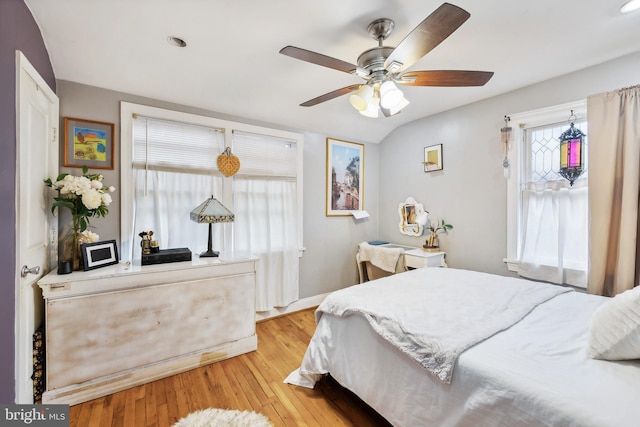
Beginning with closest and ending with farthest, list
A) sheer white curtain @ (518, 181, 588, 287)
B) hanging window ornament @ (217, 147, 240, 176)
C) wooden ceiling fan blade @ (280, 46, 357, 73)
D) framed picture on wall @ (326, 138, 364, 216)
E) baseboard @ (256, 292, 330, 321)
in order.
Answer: wooden ceiling fan blade @ (280, 46, 357, 73)
sheer white curtain @ (518, 181, 588, 287)
hanging window ornament @ (217, 147, 240, 176)
baseboard @ (256, 292, 330, 321)
framed picture on wall @ (326, 138, 364, 216)

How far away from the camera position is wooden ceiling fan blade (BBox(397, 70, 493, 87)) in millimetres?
1521

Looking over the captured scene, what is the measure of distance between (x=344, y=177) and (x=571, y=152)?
7.37 feet

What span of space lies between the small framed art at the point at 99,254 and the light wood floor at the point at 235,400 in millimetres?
906

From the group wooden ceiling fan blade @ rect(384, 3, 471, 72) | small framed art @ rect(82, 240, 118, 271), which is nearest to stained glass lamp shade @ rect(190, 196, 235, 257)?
small framed art @ rect(82, 240, 118, 271)

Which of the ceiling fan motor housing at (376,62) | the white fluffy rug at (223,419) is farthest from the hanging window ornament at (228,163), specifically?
the white fluffy rug at (223,419)

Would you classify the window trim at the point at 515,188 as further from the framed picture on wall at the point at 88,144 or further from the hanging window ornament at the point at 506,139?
the framed picture on wall at the point at 88,144

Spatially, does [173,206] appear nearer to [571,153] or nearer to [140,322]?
[140,322]

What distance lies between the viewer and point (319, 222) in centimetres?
339

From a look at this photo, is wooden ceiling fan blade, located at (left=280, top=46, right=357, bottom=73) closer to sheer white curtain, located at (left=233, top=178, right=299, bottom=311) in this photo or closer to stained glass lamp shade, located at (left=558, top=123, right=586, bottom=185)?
sheer white curtain, located at (left=233, top=178, right=299, bottom=311)

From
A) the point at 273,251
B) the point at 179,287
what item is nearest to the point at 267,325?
the point at 273,251

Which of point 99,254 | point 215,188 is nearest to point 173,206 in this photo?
point 215,188

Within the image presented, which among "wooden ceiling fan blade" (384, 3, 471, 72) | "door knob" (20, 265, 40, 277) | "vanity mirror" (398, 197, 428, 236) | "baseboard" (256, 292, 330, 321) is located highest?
"wooden ceiling fan blade" (384, 3, 471, 72)

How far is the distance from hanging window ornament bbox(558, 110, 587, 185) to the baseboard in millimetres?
2778

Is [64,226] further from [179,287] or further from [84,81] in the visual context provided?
[84,81]
